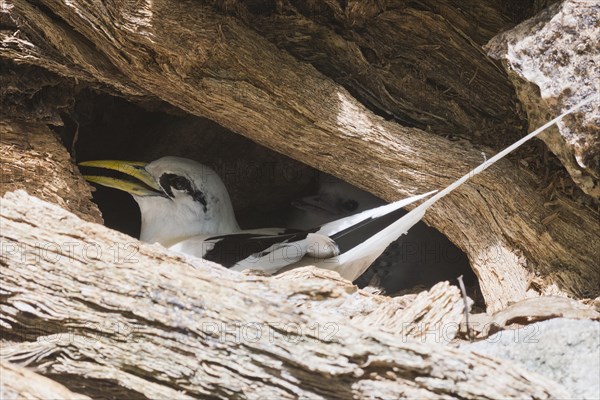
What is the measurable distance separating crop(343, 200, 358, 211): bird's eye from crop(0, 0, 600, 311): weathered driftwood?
65.8 inches

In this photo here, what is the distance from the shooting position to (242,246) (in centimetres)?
427

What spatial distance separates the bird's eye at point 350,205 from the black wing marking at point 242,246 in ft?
4.56

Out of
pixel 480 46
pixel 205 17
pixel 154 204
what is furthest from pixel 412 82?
pixel 154 204

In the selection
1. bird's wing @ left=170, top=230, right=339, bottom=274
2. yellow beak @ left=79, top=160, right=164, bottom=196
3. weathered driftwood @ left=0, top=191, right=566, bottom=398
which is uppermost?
yellow beak @ left=79, top=160, right=164, bottom=196

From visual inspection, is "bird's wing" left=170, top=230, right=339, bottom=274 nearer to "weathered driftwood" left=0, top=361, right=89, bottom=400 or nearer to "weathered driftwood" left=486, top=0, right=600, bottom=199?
"weathered driftwood" left=486, top=0, right=600, bottom=199

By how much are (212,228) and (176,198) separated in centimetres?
26

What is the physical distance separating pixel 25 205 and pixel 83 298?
460 millimetres

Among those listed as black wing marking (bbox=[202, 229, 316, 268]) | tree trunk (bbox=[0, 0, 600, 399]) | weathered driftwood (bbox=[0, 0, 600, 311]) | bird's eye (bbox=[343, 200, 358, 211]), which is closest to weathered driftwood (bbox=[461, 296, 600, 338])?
tree trunk (bbox=[0, 0, 600, 399])

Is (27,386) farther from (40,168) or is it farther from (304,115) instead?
(304,115)

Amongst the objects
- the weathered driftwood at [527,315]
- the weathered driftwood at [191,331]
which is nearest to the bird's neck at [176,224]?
the weathered driftwood at [191,331]

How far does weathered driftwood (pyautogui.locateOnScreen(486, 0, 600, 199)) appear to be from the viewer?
10.8 ft

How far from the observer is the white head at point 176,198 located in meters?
4.75

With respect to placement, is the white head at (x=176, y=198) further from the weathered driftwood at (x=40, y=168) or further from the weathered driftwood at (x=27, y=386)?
the weathered driftwood at (x=27, y=386)

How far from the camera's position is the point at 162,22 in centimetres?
368
